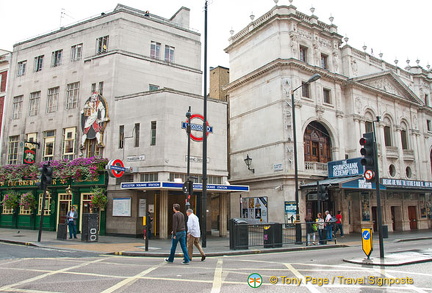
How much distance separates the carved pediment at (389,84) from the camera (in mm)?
33062

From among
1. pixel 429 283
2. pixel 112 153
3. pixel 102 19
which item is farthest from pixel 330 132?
pixel 429 283

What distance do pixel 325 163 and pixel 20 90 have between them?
979 inches

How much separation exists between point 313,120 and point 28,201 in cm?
2173

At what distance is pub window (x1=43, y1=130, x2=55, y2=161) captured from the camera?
26141 millimetres

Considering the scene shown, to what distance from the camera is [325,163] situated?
28500 millimetres

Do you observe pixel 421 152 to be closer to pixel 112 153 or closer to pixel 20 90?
pixel 112 153

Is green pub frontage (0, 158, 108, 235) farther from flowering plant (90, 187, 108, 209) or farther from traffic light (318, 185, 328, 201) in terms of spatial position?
traffic light (318, 185, 328, 201)

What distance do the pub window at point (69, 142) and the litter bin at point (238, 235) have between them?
14.5 metres

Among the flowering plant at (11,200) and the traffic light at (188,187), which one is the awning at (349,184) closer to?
the traffic light at (188,187)

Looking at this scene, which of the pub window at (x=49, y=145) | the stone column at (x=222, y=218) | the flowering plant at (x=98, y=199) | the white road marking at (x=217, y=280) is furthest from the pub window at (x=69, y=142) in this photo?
the white road marking at (x=217, y=280)

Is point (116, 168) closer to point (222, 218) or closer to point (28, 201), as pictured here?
point (222, 218)

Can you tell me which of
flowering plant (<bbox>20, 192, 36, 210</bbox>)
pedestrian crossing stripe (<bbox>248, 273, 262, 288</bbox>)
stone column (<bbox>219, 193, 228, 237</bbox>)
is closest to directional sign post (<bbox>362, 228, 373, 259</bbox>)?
pedestrian crossing stripe (<bbox>248, 273, 262, 288</bbox>)

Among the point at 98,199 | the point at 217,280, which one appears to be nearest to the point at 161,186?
the point at 98,199

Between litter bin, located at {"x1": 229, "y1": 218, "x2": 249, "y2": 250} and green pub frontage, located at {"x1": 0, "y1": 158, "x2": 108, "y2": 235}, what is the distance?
987cm
